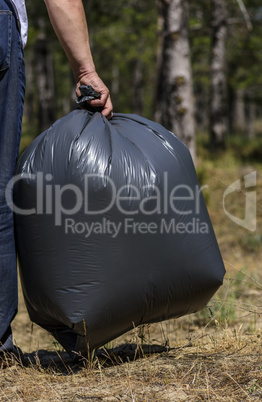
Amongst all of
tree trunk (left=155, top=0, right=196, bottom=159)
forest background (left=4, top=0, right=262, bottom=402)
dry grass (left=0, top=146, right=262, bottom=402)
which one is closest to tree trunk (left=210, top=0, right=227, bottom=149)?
forest background (left=4, top=0, right=262, bottom=402)

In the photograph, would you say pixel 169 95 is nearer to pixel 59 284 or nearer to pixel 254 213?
pixel 254 213

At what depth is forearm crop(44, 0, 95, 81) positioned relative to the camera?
80.5 inches

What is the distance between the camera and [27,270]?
193 centimetres

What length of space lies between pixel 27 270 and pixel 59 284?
0.19 m

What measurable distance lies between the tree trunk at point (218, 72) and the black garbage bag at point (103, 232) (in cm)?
993

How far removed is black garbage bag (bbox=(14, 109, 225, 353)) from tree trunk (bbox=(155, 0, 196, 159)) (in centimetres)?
423

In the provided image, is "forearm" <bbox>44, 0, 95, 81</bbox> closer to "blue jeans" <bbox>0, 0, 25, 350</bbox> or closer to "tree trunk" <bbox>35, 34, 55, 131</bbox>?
"blue jeans" <bbox>0, 0, 25, 350</bbox>

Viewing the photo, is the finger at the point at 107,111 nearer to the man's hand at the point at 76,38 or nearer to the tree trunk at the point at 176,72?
the man's hand at the point at 76,38

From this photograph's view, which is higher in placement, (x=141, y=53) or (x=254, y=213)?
(x=141, y=53)

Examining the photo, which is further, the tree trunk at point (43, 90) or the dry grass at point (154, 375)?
the tree trunk at point (43, 90)

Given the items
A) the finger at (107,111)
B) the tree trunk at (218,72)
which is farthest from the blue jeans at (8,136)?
the tree trunk at (218,72)

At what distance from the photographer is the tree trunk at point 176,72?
19.3ft

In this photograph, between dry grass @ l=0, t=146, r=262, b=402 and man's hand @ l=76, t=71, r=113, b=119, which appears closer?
dry grass @ l=0, t=146, r=262, b=402

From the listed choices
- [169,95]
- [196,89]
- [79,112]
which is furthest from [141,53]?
[79,112]
